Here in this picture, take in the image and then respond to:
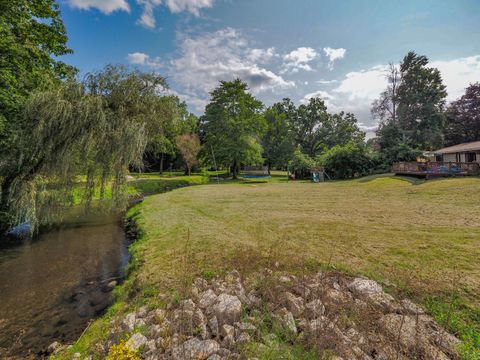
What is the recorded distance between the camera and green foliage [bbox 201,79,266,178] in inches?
1326

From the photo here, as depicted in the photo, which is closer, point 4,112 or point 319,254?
point 319,254

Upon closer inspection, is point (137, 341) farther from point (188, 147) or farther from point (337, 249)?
point (188, 147)

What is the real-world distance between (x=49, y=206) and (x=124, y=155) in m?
3.93

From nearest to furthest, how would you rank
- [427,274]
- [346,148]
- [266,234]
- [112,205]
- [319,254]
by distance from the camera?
[427,274] < [319,254] < [266,234] < [112,205] < [346,148]

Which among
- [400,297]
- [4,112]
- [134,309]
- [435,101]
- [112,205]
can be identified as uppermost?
[435,101]

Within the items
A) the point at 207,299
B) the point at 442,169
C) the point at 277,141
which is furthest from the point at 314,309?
the point at 277,141

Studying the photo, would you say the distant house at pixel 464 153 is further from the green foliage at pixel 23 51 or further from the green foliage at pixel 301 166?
the green foliage at pixel 23 51

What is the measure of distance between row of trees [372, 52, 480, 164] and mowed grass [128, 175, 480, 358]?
25787mm

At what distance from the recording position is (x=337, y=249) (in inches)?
245

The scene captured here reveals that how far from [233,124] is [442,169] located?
24.7 m

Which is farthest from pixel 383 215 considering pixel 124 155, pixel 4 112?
pixel 4 112

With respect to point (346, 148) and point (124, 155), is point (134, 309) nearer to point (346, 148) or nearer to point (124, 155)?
point (124, 155)

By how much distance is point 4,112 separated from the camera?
823 cm

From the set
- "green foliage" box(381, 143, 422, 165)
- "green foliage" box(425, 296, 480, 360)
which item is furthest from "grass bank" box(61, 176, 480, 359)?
"green foliage" box(381, 143, 422, 165)
